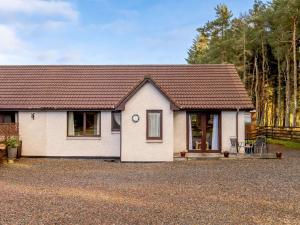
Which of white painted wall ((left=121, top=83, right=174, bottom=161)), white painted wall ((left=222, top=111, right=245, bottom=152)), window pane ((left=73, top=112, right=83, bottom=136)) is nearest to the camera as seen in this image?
white painted wall ((left=121, top=83, right=174, bottom=161))

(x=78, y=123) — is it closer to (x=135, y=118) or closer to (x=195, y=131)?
(x=135, y=118)

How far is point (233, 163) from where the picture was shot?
19.6 meters

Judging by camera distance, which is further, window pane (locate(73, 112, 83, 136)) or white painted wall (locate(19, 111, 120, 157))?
window pane (locate(73, 112, 83, 136))

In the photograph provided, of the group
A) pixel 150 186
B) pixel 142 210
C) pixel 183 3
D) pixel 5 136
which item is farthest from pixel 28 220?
pixel 183 3

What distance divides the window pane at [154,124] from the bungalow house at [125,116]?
5 centimetres

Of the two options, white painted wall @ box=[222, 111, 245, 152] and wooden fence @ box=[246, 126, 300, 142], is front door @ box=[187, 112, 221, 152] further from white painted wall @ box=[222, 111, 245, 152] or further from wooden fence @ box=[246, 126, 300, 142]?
wooden fence @ box=[246, 126, 300, 142]

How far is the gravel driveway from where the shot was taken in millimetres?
8719

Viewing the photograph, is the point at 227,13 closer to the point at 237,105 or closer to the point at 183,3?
the point at 183,3

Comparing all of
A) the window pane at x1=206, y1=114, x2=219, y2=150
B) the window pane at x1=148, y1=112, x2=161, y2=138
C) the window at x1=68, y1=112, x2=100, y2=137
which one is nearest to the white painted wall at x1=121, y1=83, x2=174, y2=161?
the window pane at x1=148, y1=112, x2=161, y2=138

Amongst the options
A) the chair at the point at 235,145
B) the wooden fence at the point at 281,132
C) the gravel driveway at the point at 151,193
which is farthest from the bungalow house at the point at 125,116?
the wooden fence at the point at 281,132

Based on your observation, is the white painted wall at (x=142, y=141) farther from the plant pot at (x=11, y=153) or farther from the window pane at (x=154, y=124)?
the plant pot at (x=11, y=153)

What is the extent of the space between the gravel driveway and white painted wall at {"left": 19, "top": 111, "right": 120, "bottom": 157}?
333 centimetres

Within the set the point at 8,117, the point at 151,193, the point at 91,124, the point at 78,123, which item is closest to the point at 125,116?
the point at 91,124

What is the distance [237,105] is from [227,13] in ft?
137
